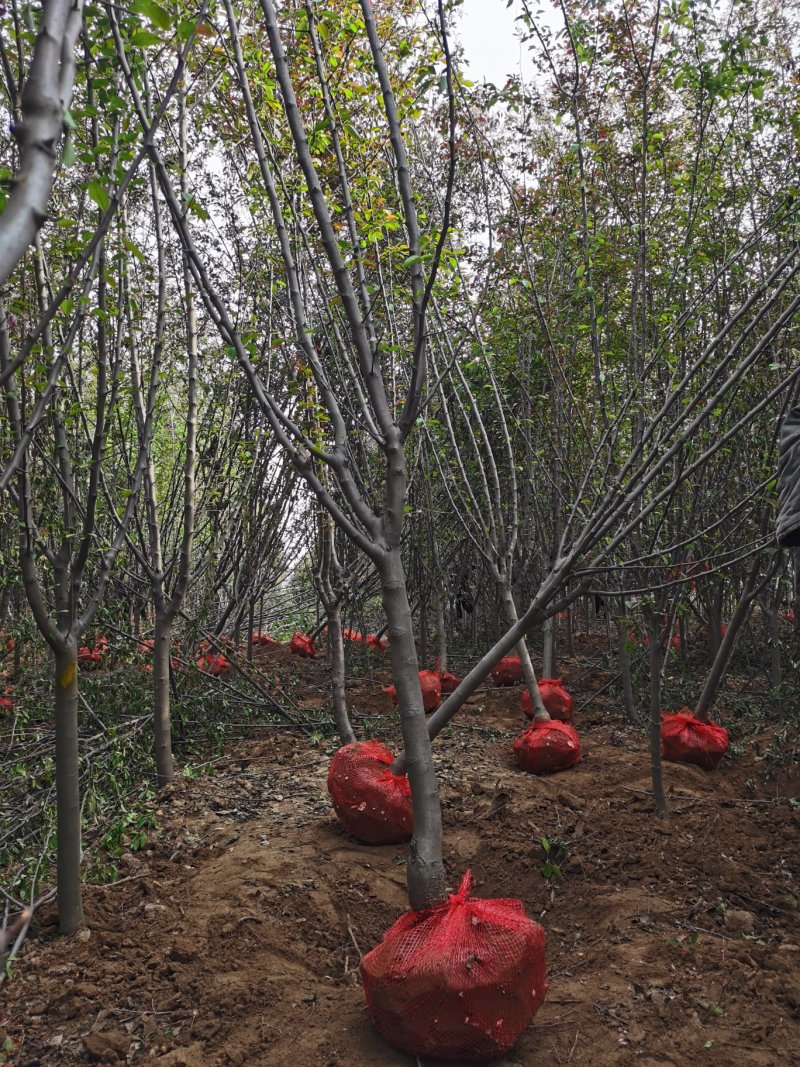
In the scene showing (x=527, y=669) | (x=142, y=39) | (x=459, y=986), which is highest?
(x=142, y=39)

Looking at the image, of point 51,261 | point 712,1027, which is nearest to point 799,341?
point 712,1027

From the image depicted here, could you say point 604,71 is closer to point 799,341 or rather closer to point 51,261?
point 799,341

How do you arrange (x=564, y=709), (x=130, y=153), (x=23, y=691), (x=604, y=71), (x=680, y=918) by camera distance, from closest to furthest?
(x=130, y=153)
(x=680, y=918)
(x=604, y=71)
(x=23, y=691)
(x=564, y=709)

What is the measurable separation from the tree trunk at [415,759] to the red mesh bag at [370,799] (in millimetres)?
1215

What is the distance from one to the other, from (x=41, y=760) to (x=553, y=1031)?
292 cm

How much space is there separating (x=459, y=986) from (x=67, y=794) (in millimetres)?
1674

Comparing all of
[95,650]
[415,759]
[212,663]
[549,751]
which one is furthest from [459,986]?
[212,663]

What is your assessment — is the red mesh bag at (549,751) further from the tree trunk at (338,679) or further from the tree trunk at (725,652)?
the tree trunk at (338,679)

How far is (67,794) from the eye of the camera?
297 centimetres

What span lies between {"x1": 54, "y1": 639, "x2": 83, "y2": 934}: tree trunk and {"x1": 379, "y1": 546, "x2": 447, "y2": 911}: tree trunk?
1344mm

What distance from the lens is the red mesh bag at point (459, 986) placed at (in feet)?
7.10

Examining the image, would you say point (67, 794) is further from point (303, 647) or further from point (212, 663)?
point (303, 647)

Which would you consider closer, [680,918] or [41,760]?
[680,918]

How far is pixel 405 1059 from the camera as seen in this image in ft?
7.30
